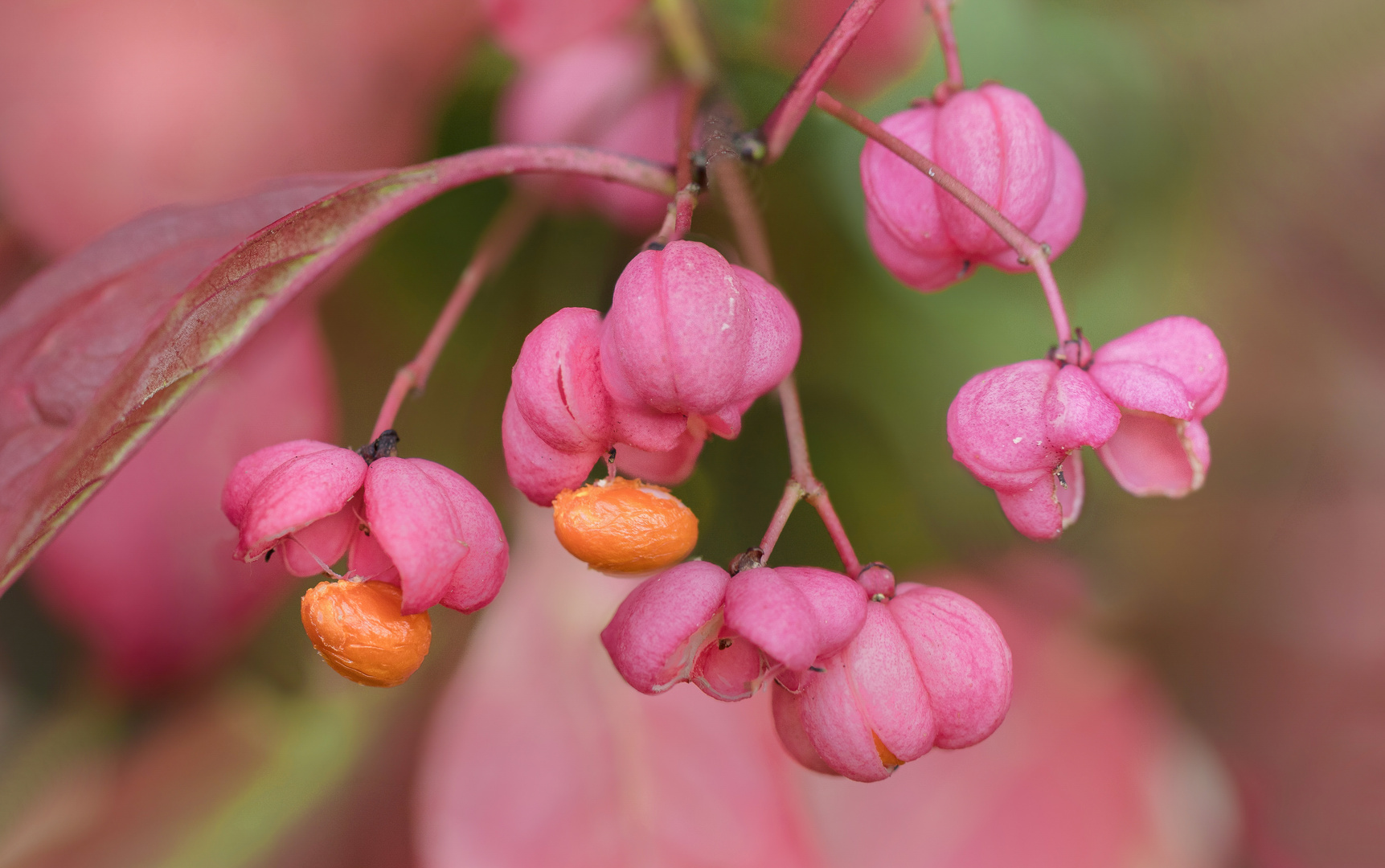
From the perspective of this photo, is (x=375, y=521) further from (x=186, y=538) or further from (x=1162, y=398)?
(x=186, y=538)

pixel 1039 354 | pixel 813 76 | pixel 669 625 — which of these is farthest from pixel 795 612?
pixel 1039 354

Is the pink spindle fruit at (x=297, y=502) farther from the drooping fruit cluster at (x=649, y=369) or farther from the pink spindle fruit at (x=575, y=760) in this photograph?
the pink spindle fruit at (x=575, y=760)

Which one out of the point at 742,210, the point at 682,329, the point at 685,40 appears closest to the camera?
the point at 682,329

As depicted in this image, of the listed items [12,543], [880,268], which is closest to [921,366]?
[880,268]

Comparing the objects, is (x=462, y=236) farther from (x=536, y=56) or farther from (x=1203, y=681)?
(x=1203, y=681)

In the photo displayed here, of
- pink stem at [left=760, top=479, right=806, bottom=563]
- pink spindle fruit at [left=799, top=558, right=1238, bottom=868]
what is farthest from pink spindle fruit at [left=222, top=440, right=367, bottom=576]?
pink spindle fruit at [left=799, top=558, right=1238, bottom=868]
